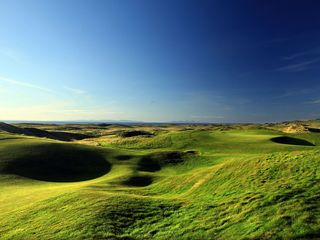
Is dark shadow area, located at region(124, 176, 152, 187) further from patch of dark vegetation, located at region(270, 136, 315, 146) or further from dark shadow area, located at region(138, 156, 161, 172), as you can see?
patch of dark vegetation, located at region(270, 136, 315, 146)

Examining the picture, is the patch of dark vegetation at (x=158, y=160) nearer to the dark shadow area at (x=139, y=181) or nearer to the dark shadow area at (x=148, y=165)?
the dark shadow area at (x=148, y=165)

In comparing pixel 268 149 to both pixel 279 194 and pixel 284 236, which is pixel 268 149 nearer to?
pixel 279 194

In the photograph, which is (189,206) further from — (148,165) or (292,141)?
(292,141)

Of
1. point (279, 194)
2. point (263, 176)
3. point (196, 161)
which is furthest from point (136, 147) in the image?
point (279, 194)

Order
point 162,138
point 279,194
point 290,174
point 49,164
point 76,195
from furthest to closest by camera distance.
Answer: point 162,138, point 49,164, point 76,195, point 290,174, point 279,194

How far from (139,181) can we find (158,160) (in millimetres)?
14550

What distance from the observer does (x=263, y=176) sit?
75.8 ft

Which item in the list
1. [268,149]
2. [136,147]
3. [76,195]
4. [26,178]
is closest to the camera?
[76,195]

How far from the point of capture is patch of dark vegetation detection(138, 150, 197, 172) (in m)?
47.7

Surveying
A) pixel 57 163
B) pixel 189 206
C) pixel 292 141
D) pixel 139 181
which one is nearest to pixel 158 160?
pixel 139 181

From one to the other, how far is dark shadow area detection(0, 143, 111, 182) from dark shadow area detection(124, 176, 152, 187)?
8.49m

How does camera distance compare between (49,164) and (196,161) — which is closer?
(49,164)

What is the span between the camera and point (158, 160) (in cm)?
5141

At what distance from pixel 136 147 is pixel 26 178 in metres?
33.8
